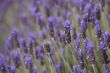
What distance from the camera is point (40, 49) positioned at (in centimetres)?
309

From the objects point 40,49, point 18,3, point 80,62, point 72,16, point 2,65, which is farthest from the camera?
point 18,3

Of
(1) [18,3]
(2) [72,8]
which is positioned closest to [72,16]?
(2) [72,8]

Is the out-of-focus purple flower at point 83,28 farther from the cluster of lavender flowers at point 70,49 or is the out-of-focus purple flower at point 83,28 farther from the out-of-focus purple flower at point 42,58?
the out-of-focus purple flower at point 42,58

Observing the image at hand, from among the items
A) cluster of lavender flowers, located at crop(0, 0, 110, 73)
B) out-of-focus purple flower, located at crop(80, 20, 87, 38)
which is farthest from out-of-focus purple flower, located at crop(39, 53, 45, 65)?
out-of-focus purple flower, located at crop(80, 20, 87, 38)

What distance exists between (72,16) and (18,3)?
2.77 m

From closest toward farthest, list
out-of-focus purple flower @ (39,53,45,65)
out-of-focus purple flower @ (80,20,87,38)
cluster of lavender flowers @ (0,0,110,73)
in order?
cluster of lavender flowers @ (0,0,110,73)
out-of-focus purple flower @ (80,20,87,38)
out-of-focus purple flower @ (39,53,45,65)

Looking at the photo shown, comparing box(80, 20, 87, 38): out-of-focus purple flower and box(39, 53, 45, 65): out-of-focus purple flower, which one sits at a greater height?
box(80, 20, 87, 38): out-of-focus purple flower

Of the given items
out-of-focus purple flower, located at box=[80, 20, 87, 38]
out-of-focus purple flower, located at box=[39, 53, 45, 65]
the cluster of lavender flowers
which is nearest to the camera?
the cluster of lavender flowers

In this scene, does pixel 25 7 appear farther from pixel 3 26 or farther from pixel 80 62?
pixel 80 62

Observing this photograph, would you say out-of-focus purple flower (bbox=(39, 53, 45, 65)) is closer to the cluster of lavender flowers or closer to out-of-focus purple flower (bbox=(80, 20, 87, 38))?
the cluster of lavender flowers

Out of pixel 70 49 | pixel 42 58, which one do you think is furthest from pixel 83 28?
pixel 42 58

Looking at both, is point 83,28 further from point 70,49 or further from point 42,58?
point 42,58

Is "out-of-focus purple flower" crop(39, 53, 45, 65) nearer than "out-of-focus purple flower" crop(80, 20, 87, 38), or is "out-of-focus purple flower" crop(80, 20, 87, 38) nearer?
"out-of-focus purple flower" crop(80, 20, 87, 38)

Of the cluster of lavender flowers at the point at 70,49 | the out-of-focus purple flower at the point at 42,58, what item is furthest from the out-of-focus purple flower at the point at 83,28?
the out-of-focus purple flower at the point at 42,58
